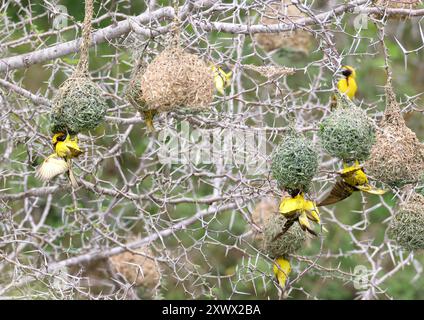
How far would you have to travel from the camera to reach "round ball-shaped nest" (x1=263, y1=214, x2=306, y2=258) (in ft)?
16.9

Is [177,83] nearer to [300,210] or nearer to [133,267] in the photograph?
[300,210]

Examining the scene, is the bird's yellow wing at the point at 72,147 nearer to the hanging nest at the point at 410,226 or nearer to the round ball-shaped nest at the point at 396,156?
the round ball-shaped nest at the point at 396,156

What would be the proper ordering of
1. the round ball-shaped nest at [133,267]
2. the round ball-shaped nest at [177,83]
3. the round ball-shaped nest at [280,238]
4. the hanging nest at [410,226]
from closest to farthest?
the round ball-shaped nest at [177,83] → the hanging nest at [410,226] → the round ball-shaped nest at [280,238] → the round ball-shaped nest at [133,267]

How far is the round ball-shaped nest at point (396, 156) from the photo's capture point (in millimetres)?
4441

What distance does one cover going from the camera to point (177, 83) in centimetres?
414

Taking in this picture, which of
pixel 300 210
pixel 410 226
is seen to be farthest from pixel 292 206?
pixel 410 226

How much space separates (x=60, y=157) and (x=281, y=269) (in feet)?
5.24

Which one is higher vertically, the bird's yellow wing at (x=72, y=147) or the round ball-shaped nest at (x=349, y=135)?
the round ball-shaped nest at (x=349, y=135)

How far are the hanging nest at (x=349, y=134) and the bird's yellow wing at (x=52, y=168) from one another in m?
1.41

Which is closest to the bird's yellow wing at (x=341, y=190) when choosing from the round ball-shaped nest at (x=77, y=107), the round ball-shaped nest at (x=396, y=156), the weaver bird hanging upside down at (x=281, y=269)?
the round ball-shaped nest at (x=396, y=156)

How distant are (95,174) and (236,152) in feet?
3.24

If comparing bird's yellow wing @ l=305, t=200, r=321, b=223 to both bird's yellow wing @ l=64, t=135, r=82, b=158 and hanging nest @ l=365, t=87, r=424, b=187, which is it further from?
bird's yellow wing @ l=64, t=135, r=82, b=158

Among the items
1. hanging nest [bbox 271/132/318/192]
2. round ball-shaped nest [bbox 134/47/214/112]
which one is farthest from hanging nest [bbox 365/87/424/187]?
round ball-shaped nest [bbox 134/47/214/112]
